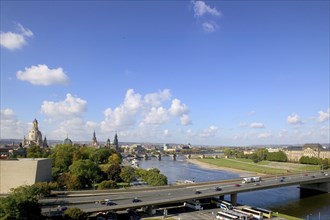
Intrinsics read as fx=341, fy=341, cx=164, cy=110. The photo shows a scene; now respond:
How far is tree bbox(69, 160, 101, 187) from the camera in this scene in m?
80.2

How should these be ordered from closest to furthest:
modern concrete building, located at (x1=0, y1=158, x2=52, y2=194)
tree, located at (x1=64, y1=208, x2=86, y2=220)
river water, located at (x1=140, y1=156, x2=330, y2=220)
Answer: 1. tree, located at (x1=64, y1=208, x2=86, y2=220)
2. river water, located at (x1=140, y1=156, x2=330, y2=220)
3. modern concrete building, located at (x1=0, y1=158, x2=52, y2=194)

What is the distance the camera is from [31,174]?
6944 centimetres

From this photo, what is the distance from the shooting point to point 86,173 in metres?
→ 81.7


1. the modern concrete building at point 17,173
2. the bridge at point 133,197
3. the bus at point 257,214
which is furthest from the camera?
the modern concrete building at point 17,173

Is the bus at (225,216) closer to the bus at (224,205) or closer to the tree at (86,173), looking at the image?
the bus at (224,205)

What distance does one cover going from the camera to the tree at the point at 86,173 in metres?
80.2

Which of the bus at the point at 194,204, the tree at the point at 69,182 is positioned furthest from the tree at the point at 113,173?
the bus at the point at 194,204

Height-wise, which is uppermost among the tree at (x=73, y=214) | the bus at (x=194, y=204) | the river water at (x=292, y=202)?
the tree at (x=73, y=214)

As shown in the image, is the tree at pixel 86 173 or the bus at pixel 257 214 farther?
the tree at pixel 86 173

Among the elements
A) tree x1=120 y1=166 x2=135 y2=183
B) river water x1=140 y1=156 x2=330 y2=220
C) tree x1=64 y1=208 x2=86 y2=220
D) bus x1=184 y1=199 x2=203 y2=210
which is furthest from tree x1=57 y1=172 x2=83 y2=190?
river water x1=140 y1=156 x2=330 y2=220

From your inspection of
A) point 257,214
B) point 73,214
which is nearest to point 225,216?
point 257,214

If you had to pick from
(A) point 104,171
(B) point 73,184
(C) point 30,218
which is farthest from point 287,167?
(C) point 30,218

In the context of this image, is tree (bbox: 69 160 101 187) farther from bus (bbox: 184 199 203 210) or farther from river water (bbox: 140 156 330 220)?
river water (bbox: 140 156 330 220)

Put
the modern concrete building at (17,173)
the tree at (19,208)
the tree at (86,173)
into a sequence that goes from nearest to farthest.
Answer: the tree at (19,208) < the modern concrete building at (17,173) < the tree at (86,173)
